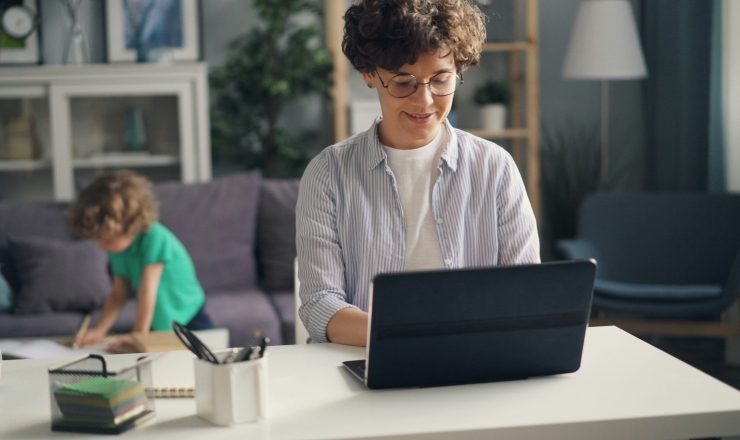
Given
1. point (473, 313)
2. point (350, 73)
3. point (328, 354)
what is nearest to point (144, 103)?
point (350, 73)

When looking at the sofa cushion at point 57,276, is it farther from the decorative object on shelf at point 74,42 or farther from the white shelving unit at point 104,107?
the decorative object on shelf at point 74,42

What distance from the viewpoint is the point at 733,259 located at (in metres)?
3.30

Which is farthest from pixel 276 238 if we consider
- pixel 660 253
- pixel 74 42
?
pixel 660 253

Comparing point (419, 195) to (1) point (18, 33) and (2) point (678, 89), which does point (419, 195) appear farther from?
(1) point (18, 33)

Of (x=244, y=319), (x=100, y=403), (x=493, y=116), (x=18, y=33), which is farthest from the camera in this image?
(x=493, y=116)

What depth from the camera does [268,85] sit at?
13.0 ft

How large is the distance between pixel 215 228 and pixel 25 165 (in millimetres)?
1122

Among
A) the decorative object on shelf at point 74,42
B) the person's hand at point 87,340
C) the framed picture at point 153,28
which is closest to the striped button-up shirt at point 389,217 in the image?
the person's hand at point 87,340

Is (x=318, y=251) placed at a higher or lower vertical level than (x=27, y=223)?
higher

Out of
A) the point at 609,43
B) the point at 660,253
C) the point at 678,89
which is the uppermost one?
the point at 609,43

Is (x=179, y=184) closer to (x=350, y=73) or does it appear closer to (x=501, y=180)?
(x=350, y=73)

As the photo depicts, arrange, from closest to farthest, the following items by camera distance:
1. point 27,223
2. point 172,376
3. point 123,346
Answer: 1. point 172,376
2. point 123,346
3. point 27,223

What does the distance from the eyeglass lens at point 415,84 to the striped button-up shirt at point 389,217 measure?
5.6 inches

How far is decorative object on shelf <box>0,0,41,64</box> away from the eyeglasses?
300cm
